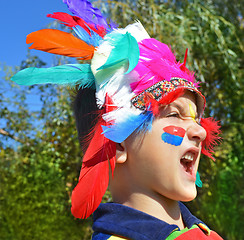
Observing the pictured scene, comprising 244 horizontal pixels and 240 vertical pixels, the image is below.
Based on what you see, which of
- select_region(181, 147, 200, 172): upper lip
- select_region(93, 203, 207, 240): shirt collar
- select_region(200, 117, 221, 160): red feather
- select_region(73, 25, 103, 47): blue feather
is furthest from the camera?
select_region(200, 117, 221, 160): red feather

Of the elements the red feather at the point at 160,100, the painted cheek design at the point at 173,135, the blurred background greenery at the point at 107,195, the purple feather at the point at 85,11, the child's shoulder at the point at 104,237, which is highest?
the purple feather at the point at 85,11

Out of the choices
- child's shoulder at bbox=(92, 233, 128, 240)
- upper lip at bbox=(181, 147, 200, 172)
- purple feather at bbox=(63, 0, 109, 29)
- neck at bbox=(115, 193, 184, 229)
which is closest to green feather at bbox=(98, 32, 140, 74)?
purple feather at bbox=(63, 0, 109, 29)

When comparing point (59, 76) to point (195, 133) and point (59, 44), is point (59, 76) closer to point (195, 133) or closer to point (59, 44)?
point (59, 44)

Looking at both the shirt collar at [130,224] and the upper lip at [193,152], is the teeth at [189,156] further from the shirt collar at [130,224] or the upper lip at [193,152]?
the shirt collar at [130,224]

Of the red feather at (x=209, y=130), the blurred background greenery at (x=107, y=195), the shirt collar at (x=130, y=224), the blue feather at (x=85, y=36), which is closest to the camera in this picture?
the shirt collar at (x=130, y=224)

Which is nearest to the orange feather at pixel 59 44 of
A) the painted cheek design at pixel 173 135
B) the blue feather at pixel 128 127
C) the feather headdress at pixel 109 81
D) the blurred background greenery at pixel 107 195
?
the feather headdress at pixel 109 81

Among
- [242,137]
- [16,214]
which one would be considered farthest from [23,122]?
[242,137]

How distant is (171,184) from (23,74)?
0.69 m

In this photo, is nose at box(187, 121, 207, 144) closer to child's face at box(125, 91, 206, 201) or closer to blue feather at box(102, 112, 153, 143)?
child's face at box(125, 91, 206, 201)

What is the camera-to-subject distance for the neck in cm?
135

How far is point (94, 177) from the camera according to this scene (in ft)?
4.40

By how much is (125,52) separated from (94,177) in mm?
471

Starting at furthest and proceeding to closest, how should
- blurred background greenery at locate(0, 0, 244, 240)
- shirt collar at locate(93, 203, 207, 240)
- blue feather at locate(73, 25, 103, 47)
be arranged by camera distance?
blurred background greenery at locate(0, 0, 244, 240), blue feather at locate(73, 25, 103, 47), shirt collar at locate(93, 203, 207, 240)

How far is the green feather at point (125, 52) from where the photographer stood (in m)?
1.31
